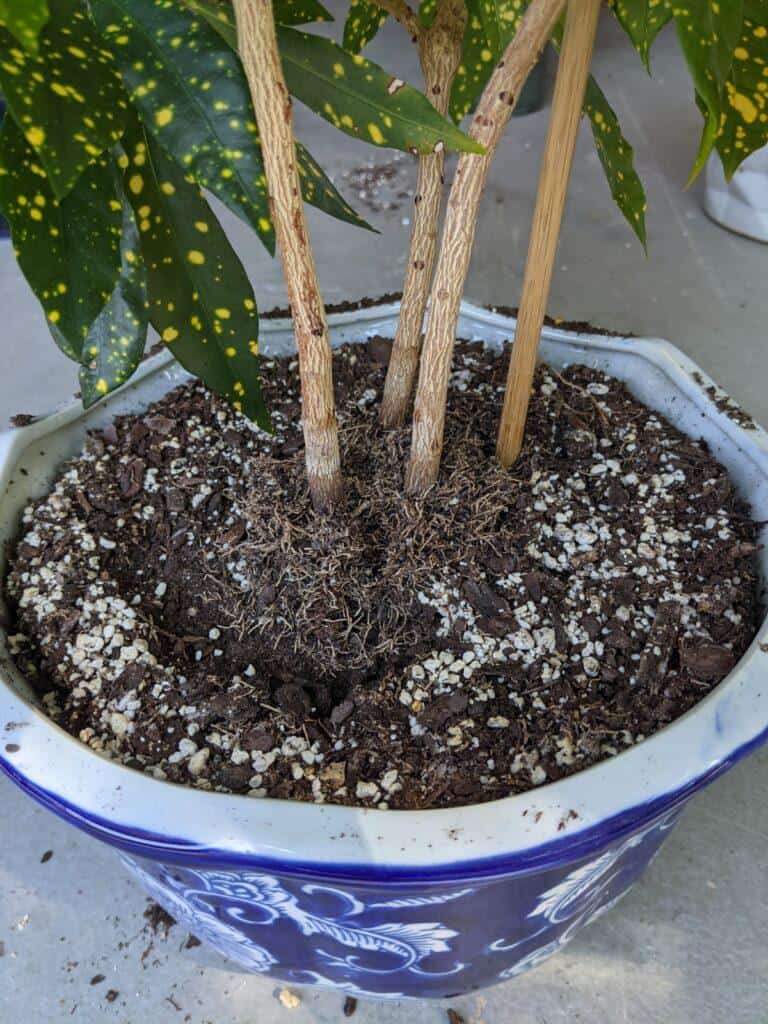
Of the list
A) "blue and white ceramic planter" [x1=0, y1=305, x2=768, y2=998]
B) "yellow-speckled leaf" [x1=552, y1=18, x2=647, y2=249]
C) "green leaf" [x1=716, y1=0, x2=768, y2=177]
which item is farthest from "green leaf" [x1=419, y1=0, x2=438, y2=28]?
"blue and white ceramic planter" [x1=0, y1=305, x2=768, y2=998]

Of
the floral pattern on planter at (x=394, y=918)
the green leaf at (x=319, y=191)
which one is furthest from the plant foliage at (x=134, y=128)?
the floral pattern on planter at (x=394, y=918)

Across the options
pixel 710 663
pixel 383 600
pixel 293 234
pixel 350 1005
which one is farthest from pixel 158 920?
pixel 293 234

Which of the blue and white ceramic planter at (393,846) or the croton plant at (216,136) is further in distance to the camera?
the blue and white ceramic planter at (393,846)

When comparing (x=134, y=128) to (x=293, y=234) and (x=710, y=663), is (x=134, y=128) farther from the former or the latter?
(x=710, y=663)

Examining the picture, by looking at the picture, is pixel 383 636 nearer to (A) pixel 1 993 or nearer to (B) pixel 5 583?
(B) pixel 5 583

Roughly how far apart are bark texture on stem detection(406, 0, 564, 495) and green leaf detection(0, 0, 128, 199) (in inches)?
9.2

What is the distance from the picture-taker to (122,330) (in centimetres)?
64

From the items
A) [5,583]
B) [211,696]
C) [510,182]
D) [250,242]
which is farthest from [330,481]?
[510,182]

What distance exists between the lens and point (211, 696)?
2.38ft

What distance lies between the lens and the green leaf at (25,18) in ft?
1.30

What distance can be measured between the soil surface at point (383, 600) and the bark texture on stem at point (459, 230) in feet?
0.20

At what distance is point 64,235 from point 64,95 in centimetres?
8

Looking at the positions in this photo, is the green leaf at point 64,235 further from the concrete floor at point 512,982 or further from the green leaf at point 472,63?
the concrete floor at point 512,982

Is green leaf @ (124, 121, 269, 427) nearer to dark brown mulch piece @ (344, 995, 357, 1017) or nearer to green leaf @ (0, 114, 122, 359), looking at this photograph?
green leaf @ (0, 114, 122, 359)
